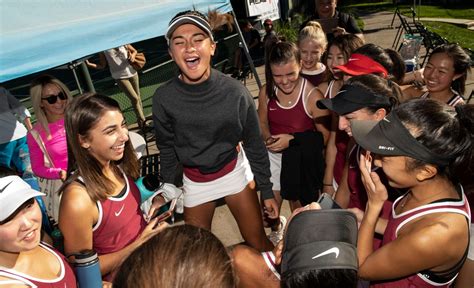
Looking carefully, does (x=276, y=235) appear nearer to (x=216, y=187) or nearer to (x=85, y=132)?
(x=216, y=187)

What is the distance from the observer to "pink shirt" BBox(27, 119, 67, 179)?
3719 millimetres

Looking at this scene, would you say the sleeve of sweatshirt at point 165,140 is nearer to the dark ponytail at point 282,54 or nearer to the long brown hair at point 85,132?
the long brown hair at point 85,132

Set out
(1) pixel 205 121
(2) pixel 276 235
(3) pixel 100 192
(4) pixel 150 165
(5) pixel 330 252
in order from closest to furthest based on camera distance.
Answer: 1. (5) pixel 330 252
2. (3) pixel 100 192
3. (1) pixel 205 121
4. (2) pixel 276 235
5. (4) pixel 150 165

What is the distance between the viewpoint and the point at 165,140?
3076 mm

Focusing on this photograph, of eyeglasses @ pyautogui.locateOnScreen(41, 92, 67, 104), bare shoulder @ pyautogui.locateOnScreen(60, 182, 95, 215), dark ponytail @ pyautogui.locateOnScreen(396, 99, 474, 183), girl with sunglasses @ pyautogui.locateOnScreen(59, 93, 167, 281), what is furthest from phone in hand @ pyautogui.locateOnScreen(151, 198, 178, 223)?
eyeglasses @ pyautogui.locateOnScreen(41, 92, 67, 104)

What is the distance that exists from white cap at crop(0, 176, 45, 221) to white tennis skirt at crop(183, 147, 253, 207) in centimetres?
135

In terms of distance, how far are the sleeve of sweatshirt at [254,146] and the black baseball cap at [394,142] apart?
1.04 meters

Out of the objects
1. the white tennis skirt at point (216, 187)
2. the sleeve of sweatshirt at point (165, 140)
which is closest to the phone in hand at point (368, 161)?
the white tennis skirt at point (216, 187)

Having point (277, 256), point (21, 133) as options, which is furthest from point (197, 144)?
point (21, 133)

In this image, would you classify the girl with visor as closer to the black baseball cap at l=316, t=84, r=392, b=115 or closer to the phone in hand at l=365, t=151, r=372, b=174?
the black baseball cap at l=316, t=84, r=392, b=115

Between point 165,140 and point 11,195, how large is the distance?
53.1 inches

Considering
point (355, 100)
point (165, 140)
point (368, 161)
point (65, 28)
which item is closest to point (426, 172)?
point (368, 161)

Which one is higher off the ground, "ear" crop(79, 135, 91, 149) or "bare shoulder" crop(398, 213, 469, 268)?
"ear" crop(79, 135, 91, 149)

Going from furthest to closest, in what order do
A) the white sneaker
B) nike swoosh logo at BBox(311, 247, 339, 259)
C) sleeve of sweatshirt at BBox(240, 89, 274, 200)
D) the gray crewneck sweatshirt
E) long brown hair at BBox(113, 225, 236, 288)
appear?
the white sneaker
sleeve of sweatshirt at BBox(240, 89, 274, 200)
the gray crewneck sweatshirt
nike swoosh logo at BBox(311, 247, 339, 259)
long brown hair at BBox(113, 225, 236, 288)
